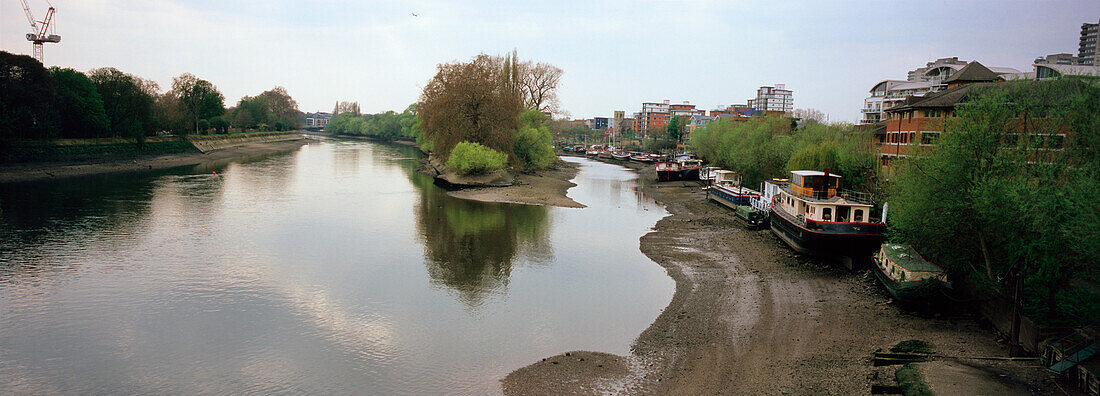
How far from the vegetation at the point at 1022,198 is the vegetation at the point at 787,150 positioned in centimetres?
1678

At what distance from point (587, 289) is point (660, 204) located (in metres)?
26.9

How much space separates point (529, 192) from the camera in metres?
52.0

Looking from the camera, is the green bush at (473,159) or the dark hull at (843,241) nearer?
the dark hull at (843,241)

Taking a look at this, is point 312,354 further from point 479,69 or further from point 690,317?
point 479,69

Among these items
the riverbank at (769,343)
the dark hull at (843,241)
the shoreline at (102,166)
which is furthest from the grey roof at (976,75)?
the shoreline at (102,166)

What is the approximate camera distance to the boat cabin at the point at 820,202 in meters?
25.7

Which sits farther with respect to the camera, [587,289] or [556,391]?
[587,289]

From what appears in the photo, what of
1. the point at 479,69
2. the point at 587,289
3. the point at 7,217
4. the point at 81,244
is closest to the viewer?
the point at 587,289

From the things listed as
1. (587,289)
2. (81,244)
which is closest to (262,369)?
(587,289)

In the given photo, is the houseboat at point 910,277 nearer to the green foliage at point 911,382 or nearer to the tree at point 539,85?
the green foliage at point 911,382

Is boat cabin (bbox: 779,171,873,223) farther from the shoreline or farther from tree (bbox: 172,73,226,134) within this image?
tree (bbox: 172,73,226,134)

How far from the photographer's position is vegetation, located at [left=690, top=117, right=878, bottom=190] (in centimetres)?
3706

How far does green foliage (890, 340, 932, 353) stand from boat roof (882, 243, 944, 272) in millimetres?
4007

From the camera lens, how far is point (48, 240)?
92.4ft
